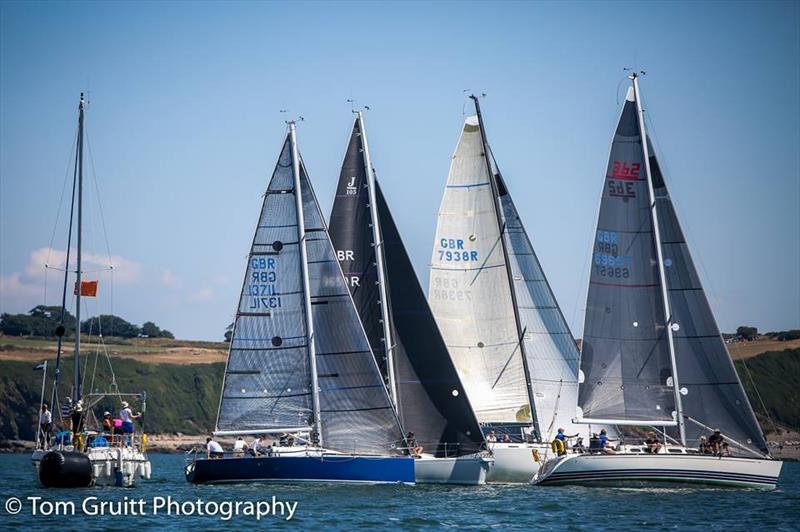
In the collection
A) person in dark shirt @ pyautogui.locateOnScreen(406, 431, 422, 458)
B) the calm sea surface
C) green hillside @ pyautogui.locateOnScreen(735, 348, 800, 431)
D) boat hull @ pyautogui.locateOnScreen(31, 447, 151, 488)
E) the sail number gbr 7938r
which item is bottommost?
the calm sea surface

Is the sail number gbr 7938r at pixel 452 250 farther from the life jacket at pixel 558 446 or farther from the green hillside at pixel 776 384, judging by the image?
the green hillside at pixel 776 384

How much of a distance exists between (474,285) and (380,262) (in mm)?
5131

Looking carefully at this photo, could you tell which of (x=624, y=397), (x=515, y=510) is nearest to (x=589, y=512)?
(x=515, y=510)

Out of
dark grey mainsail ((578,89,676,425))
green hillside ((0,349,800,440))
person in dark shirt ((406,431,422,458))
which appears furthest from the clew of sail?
green hillside ((0,349,800,440))

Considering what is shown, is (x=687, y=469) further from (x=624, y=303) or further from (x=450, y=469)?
(x=450, y=469)

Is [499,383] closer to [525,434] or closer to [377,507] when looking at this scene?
[525,434]

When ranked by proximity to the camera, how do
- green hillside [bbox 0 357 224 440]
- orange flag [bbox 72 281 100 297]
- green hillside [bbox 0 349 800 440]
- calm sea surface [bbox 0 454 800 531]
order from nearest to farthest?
calm sea surface [bbox 0 454 800 531] → orange flag [bbox 72 281 100 297] → green hillside [bbox 0 349 800 440] → green hillside [bbox 0 357 224 440]

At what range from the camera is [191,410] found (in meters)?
121

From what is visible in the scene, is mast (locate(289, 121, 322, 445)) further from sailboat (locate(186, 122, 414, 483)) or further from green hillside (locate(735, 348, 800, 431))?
green hillside (locate(735, 348, 800, 431))

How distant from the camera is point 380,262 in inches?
1705

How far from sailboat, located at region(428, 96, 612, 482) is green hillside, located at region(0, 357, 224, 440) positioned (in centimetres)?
6675

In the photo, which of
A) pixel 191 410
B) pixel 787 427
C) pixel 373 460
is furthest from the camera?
pixel 191 410

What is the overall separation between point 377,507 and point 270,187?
39.1 ft

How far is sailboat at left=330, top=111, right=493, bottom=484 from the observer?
135ft
